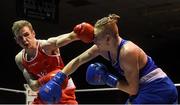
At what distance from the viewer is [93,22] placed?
25.3ft

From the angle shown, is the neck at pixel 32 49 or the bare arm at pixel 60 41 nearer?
the bare arm at pixel 60 41

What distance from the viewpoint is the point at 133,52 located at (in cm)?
212

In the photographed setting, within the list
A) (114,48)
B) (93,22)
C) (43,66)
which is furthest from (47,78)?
(93,22)

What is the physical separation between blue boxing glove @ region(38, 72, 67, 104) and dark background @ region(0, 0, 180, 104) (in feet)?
7.66

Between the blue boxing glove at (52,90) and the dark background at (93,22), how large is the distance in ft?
7.66

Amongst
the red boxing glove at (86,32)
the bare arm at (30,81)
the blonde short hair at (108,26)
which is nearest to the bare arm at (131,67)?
the blonde short hair at (108,26)

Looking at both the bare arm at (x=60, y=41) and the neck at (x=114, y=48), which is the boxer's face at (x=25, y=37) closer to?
the bare arm at (x=60, y=41)

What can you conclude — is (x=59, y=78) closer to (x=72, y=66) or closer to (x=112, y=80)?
(x=72, y=66)

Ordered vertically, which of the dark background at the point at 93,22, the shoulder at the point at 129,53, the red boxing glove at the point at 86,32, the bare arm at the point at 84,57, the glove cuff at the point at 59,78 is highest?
the red boxing glove at the point at 86,32

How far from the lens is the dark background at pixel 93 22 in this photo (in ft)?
22.0

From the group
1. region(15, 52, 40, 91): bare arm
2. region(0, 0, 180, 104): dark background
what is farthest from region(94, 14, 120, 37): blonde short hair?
region(0, 0, 180, 104): dark background

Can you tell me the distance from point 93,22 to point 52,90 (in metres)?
5.45

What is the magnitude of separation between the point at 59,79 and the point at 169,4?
4692 millimetres

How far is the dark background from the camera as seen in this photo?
669 centimetres
